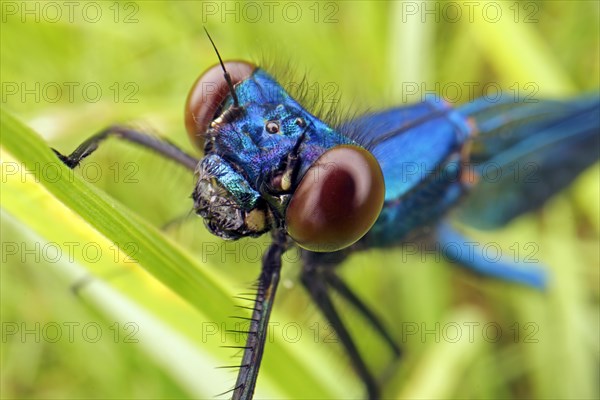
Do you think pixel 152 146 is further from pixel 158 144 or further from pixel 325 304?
pixel 325 304

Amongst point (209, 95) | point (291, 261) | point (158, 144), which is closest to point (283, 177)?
point (209, 95)

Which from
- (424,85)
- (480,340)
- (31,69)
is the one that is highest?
(424,85)

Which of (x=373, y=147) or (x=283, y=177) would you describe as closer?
(x=283, y=177)

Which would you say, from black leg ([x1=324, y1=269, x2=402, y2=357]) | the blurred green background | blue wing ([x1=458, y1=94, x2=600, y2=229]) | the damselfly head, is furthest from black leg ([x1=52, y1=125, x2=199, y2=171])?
blue wing ([x1=458, y1=94, x2=600, y2=229])

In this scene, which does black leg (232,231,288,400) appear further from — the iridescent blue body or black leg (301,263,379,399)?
black leg (301,263,379,399)

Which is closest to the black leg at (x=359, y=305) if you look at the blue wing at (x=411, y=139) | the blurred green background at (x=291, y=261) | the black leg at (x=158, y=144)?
the blurred green background at (x=291, y=261)

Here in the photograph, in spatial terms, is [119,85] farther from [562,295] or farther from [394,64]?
[562,295]

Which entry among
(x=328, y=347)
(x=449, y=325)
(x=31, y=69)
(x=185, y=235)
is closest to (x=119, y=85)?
(x=31, y=69)
